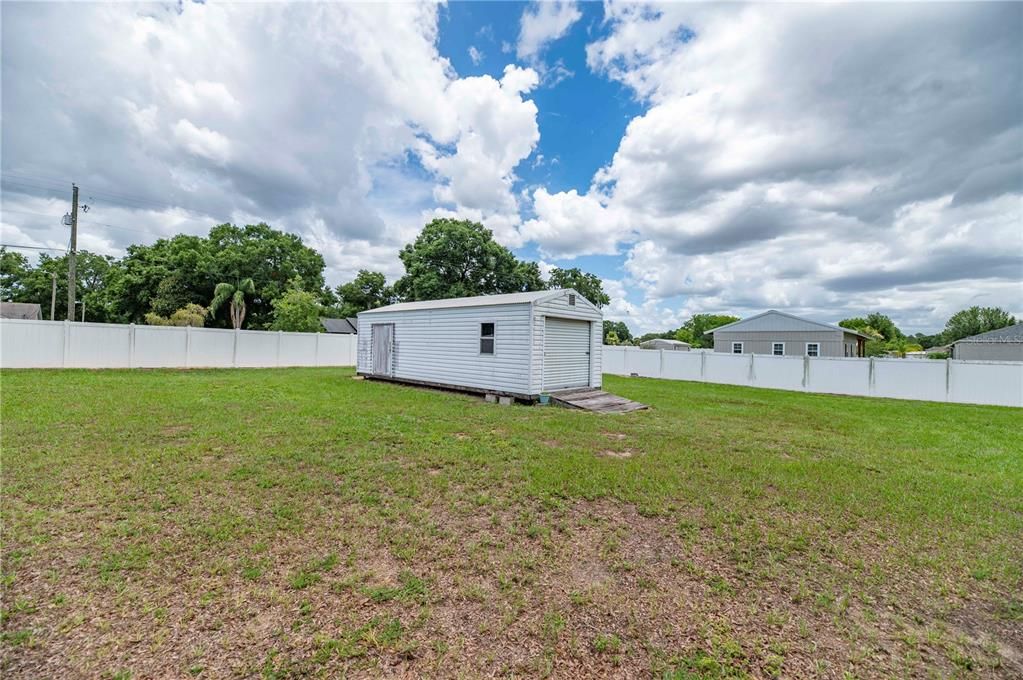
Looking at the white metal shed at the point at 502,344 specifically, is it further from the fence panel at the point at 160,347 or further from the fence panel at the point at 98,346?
the fence panel at the point at 98,346

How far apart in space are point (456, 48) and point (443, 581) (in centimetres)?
1200

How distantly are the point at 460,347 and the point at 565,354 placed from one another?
9.49 feet

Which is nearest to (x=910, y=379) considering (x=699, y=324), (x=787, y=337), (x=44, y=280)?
(x=787, y=337)

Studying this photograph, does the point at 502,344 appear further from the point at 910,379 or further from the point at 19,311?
the point at 19,311

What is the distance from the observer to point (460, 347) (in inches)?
443

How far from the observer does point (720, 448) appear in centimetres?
598

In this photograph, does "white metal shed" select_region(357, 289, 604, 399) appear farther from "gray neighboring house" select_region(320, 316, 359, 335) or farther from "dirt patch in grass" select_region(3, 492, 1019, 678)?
"gray neighboring house" select_region(320, 316, 359, 335)

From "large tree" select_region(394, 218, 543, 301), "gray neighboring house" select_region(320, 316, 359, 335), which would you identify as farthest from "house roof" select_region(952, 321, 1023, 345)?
"gray neighboring house" select_region(320, 316, 359, 335)

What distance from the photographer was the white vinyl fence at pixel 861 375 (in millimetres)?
11289

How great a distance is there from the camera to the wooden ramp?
30.3ft

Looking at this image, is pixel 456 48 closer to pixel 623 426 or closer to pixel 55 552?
pixel 623 426

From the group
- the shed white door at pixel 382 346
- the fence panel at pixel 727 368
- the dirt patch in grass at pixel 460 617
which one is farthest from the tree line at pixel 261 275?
the dirt patch in grass at pixel 460 617

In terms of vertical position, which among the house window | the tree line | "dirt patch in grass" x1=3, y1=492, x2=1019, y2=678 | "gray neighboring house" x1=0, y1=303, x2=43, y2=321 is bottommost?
"dirt patch in grass" x1=3, y1=492, x2=1019, y2=678

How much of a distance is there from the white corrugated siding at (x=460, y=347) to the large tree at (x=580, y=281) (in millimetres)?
23058
